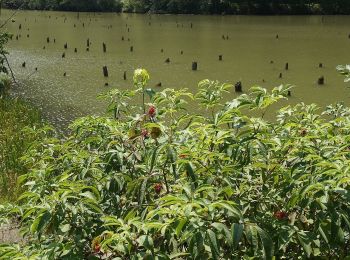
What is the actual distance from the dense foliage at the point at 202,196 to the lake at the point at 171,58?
A: 11.5 metres

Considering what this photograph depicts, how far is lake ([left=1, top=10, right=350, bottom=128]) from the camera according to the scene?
56.6ft

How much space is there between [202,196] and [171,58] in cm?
2294

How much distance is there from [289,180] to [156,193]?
2.72 ft

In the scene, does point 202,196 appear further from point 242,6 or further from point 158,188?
point 242,6

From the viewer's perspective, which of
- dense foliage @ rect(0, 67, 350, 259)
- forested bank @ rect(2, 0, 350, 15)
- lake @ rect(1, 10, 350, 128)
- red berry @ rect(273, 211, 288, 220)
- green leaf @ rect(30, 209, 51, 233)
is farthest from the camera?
forested bank @ rect(2, 0, 350, 15)

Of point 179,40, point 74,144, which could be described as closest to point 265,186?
point 74,144

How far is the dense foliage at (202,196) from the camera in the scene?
218 centimetres

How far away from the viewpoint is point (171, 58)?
24984 millimetres

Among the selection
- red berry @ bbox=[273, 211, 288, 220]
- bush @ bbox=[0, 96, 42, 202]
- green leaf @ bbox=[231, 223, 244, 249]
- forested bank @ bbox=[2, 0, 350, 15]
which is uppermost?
forested bank @ bbox=[2, 0, 350, 15]

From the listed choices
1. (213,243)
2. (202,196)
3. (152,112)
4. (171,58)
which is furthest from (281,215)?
(171,58)

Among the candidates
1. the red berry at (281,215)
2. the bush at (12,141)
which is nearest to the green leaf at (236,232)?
the red berry at (281,215)

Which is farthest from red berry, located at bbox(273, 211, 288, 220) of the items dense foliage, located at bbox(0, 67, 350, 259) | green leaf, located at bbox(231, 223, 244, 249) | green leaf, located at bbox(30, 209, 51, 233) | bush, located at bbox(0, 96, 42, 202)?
bush, located at bbox(0, 96, 42, 202)

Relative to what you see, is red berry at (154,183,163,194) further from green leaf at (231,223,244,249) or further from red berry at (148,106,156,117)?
green leaf at (231,223,244,249)

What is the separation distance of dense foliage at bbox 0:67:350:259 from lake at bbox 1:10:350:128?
11.5m
